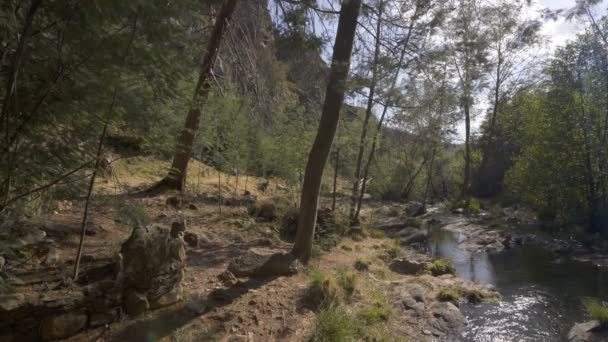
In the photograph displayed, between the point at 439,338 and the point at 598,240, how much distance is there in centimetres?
1030

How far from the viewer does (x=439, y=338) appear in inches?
201

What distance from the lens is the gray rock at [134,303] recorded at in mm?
3412

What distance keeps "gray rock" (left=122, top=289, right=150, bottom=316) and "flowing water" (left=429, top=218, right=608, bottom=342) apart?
451 centimetres

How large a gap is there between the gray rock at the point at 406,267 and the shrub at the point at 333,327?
4068mm

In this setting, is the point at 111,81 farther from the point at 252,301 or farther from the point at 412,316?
the point at 412,316

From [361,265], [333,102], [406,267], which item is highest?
[333,102]

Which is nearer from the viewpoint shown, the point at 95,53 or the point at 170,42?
the point at 95,53

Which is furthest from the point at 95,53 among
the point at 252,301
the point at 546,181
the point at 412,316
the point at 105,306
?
the point at 546,181

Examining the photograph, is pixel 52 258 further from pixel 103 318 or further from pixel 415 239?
pixel 415 239

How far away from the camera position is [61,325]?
115 inches

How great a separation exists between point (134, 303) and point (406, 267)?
634 cm

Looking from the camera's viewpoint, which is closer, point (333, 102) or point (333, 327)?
point (333, 327)

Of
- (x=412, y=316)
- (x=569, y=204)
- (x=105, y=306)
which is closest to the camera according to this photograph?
(x=105, y=306)

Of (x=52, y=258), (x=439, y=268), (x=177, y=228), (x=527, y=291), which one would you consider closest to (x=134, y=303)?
(x=52, y=258)
